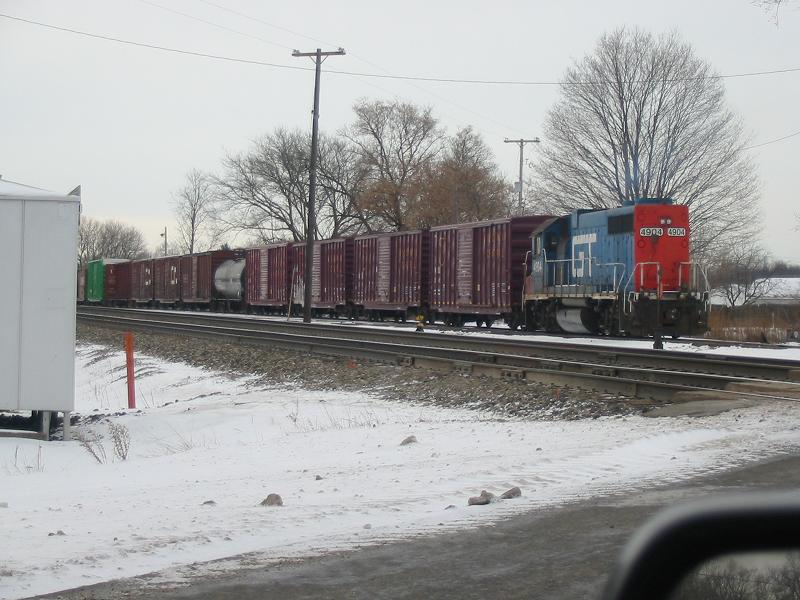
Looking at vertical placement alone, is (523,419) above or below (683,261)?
below

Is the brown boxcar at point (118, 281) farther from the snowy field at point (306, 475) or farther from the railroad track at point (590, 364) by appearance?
the snowy field at point (306, 475)

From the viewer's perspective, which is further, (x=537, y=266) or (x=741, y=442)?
(x=537, y=266)

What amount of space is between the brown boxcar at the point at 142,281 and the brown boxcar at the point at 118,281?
3.05 feet

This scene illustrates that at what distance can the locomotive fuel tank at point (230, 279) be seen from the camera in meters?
53.8

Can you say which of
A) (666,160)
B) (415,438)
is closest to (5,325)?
(415,438)

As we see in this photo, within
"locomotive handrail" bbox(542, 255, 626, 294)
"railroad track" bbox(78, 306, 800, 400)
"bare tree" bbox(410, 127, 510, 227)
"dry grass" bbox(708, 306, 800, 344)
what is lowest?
"railroad track" bbox(78, 306, 800, 400)

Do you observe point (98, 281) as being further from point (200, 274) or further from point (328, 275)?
point (328, 275)

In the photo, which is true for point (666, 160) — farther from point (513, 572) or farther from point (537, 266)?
point (513, 572)

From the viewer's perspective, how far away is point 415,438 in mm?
11203

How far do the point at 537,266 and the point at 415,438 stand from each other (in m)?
18.9

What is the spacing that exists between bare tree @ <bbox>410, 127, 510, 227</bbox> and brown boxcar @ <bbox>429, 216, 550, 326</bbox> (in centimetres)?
3421

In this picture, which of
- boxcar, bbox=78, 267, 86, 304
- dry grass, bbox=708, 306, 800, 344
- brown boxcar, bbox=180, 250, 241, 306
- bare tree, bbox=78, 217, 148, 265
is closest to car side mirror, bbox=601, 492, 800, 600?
dry grass, bbox=708, 306, 800, 344

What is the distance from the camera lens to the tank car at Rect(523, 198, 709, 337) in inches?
960

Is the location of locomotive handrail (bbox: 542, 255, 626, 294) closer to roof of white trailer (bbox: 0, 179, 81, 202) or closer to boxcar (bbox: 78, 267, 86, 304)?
roof of white trailer (bbox: 0, 179, 81, 202)
